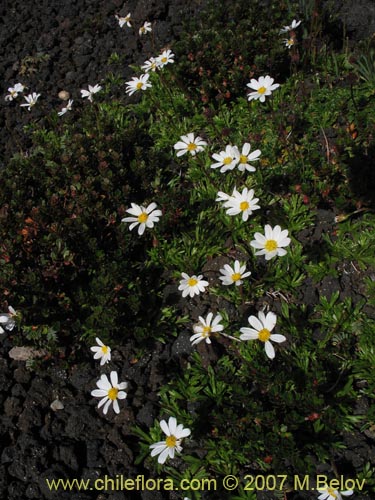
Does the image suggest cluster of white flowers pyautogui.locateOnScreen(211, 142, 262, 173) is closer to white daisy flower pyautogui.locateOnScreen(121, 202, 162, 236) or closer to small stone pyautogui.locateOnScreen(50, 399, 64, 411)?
white daisy flower pyautogui.locateOnScreen(121, 202, 162, 236)

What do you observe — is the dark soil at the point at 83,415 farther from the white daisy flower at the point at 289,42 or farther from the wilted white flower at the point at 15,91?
the wilted white flower at the point at 15,91

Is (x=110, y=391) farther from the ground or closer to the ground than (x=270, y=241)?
closer to the ground

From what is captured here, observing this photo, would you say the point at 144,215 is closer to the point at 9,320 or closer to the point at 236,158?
the point at 236,158

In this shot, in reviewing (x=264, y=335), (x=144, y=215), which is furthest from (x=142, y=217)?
(x=264, y=335)

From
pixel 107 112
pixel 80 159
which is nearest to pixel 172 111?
pixel 107 112

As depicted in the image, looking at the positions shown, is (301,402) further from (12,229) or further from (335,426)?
(12,229)

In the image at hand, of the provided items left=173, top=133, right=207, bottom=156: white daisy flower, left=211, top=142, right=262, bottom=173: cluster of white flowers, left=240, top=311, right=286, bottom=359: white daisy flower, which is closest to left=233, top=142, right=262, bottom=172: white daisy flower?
left=211, top=142, right=262, bottom=173: cluster of white flowers

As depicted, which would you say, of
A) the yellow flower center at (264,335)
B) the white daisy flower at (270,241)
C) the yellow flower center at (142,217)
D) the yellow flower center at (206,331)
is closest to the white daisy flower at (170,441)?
the yellow flower center at (206,331)
